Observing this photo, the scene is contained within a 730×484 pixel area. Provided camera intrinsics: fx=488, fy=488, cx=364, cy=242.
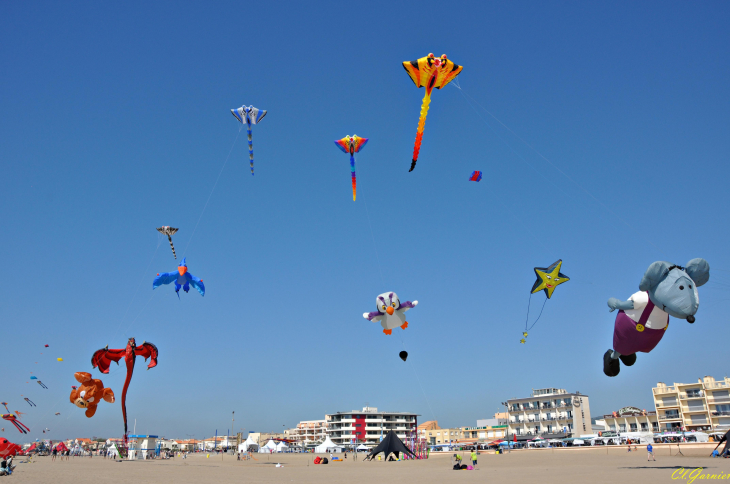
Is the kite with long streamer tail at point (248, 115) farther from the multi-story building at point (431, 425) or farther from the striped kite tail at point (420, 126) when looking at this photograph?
the multi-story building at point (431, 425)

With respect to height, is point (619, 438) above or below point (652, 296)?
below

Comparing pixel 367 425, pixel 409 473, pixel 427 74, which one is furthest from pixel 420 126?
pixel 367 425

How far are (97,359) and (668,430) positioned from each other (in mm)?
54256

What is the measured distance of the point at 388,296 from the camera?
1574 cm

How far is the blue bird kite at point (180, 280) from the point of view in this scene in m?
17.4

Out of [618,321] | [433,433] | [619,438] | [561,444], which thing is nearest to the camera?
[618,321]

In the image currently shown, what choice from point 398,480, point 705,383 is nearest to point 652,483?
point 398,480

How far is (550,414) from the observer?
58688mm

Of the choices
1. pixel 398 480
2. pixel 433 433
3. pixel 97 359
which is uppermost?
pixel 97 359

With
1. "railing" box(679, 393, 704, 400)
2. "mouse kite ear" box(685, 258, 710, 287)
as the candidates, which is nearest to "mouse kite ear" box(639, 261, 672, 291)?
"mouse kite ear" box(685, 258, 710, 287)

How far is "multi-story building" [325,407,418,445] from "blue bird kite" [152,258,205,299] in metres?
63.3

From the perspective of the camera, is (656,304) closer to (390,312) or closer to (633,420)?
(390,312)

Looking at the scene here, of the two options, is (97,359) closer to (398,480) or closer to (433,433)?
(398,480)

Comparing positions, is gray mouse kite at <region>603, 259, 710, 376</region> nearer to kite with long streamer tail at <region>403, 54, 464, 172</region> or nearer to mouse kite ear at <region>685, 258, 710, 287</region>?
Result: mouse kite ear at <region>685, 258, 710, 287</region>
